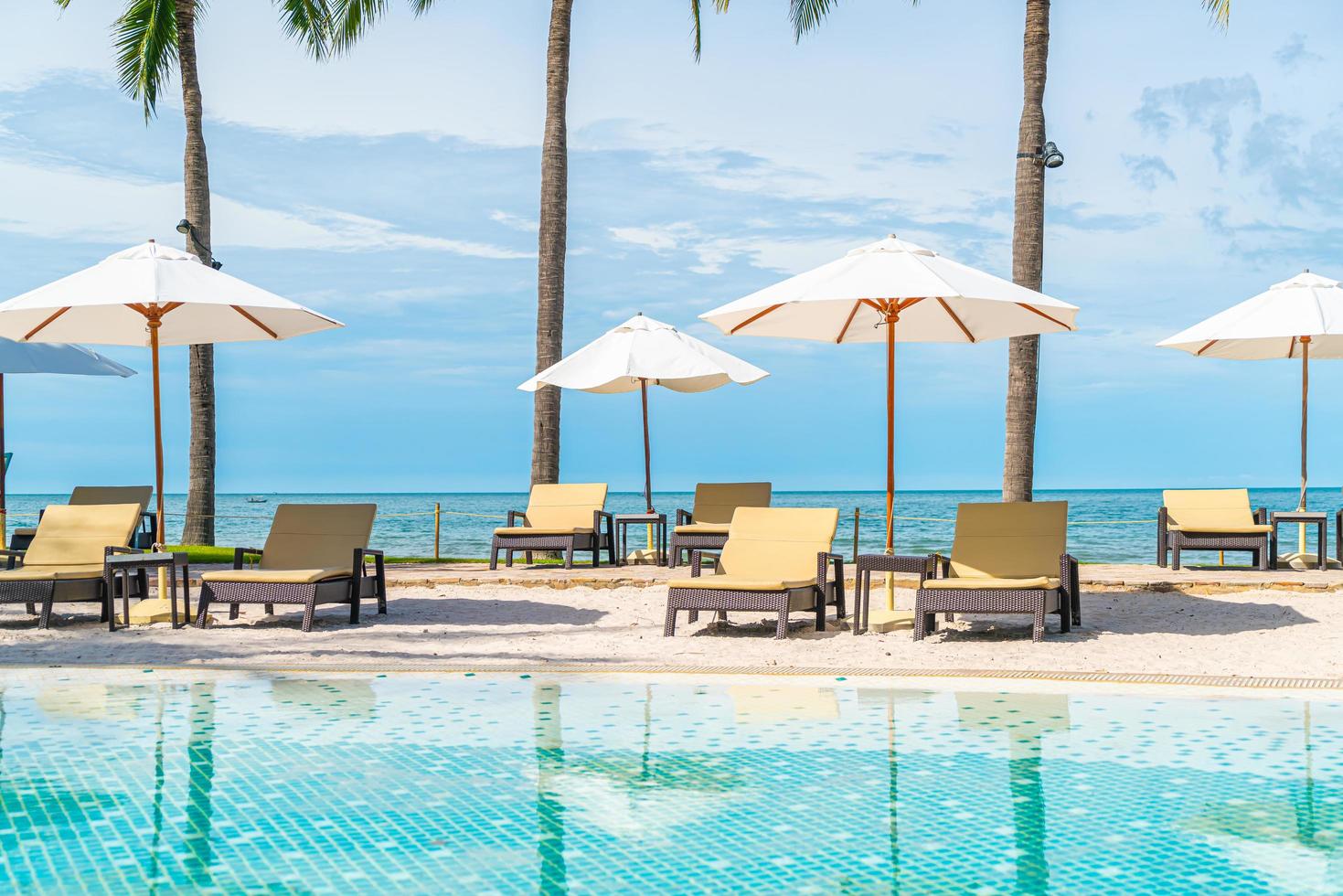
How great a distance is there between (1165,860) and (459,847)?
7.48 feet

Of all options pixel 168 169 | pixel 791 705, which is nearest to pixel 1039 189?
pixel 791 705

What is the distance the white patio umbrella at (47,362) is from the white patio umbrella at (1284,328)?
1133cm

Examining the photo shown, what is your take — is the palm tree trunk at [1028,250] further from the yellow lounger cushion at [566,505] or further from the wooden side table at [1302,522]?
the yellow lounger cushion at [566,505]

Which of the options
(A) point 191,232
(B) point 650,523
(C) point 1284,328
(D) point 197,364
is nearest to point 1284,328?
(C) point 1284,328

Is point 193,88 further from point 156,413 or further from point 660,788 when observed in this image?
point 660,788

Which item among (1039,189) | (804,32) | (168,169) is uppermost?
(804,32)

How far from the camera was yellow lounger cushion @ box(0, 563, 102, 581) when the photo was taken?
8.84 m

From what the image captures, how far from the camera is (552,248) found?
14.2m

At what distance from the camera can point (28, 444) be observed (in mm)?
19094

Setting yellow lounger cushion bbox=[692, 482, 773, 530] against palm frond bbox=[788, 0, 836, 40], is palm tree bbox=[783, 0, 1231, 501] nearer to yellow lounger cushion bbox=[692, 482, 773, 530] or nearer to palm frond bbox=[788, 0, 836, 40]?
yellow lounger cushion bbox=[692, 482, 773, 530]

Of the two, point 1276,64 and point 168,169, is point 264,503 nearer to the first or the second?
point 168,169

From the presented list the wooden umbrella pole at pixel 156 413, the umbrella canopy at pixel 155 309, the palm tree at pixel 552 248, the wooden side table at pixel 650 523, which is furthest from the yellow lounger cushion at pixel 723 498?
the wooden umbrella pole at pixel 156 413

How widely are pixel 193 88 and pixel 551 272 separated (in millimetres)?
5803

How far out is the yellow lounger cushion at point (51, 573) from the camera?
29.0ft
